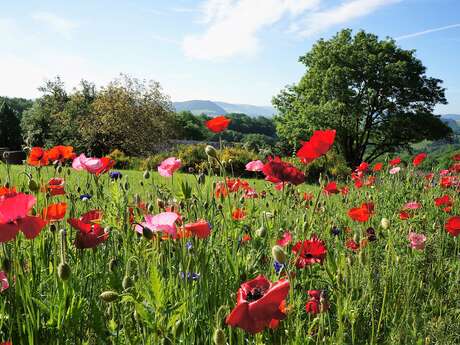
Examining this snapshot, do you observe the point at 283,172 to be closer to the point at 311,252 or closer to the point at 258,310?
the point at 311,252

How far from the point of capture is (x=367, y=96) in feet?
95.9

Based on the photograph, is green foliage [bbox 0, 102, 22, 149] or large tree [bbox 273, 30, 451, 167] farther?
green foliage [bbox 0, 102, 22, 149]

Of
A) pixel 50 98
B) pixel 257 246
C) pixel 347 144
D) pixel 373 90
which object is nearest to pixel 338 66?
pixel 373 90

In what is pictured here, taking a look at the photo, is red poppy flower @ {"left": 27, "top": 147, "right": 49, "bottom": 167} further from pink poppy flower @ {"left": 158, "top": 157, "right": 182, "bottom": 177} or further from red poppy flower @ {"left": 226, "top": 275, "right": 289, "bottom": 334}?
red poppy flower @ {"left": 226, "top": 275, "right": 289, "bottom": 334}

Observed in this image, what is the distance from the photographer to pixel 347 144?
30.3 m

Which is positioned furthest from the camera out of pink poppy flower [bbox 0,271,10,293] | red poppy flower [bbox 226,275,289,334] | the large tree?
the large tree

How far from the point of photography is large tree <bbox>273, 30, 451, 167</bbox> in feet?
92.3

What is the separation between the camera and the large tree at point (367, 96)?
28125 millimetres

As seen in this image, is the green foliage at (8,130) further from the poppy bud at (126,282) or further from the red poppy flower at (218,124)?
the poppy bud at (126,282)

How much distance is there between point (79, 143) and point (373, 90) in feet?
68.6

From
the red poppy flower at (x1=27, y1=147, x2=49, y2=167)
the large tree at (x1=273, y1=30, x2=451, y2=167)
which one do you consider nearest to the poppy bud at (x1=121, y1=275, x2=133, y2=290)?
the red poppy flower at (x1=27, y1=147, x2=49, y2=167)

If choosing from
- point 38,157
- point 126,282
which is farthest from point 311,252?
point 38,157

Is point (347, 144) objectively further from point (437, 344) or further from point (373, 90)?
point (437, 344)

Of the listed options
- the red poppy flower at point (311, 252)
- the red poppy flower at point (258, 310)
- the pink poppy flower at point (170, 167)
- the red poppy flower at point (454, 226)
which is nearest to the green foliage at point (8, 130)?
the pink poppy flower at point (170, 167)
